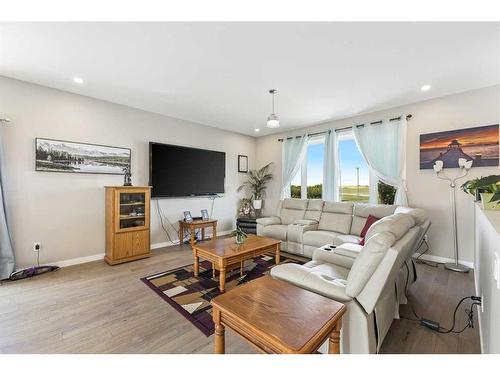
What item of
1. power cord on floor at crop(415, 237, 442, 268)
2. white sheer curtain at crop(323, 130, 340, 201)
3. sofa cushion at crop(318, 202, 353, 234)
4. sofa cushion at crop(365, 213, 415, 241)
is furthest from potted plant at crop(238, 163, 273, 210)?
sofa cushion at crop(365, 213, 415, 241)

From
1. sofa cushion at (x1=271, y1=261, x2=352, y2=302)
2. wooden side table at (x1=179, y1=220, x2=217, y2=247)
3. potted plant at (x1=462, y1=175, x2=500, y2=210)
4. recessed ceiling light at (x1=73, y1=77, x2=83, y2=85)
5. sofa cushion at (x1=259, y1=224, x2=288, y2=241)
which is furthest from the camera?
wooden side table at (x1=179, y1=220, x2=217, y2=247)

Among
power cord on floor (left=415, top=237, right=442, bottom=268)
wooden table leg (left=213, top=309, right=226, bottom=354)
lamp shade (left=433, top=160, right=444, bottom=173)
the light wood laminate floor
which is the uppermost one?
lamp shade (left=433, top=160, right=444, bottom=173)

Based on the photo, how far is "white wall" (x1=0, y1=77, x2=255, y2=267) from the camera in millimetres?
2816

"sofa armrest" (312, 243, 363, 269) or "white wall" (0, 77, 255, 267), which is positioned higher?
"white wall" (0, 77, 255, 267)

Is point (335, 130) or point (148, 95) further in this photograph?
point (335, 130)

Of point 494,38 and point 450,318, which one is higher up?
point 494,38

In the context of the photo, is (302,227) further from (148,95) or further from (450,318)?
(148,95)

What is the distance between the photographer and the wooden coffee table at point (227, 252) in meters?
2.44

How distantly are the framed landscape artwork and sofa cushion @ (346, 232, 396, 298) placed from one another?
12.2 ft

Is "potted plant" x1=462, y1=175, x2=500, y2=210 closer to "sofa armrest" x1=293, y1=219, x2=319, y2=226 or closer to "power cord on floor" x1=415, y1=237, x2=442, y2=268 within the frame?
"power cord on floor" x1=415, y1=237, x2=442, y2=268

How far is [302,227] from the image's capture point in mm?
3621
